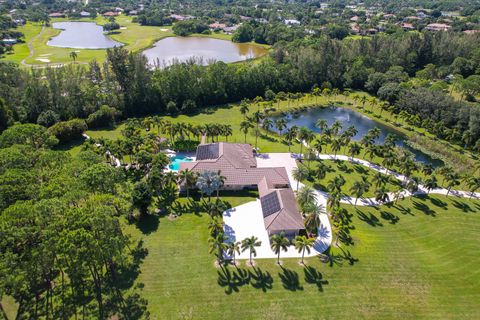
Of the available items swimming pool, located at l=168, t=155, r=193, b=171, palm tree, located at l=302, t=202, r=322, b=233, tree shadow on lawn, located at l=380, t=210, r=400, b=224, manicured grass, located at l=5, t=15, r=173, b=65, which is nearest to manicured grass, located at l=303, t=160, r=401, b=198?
tree shadow on lawn, located at l=380, t=210, r=400, b=224

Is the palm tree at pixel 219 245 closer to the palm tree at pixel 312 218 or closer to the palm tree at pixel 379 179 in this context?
the palm tree at pixel 312 218

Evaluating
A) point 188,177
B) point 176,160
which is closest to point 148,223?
point 188,177

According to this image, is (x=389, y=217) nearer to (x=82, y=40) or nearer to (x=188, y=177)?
(x=188, y=177)

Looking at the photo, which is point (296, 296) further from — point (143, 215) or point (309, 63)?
point (309, 63)

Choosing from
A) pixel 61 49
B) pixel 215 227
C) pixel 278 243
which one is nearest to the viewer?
pixel 278 243

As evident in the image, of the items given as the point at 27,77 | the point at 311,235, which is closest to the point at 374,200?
the point at 311,235

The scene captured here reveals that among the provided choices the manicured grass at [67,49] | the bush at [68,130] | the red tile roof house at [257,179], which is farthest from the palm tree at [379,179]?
the manicured grass at [67,49]
